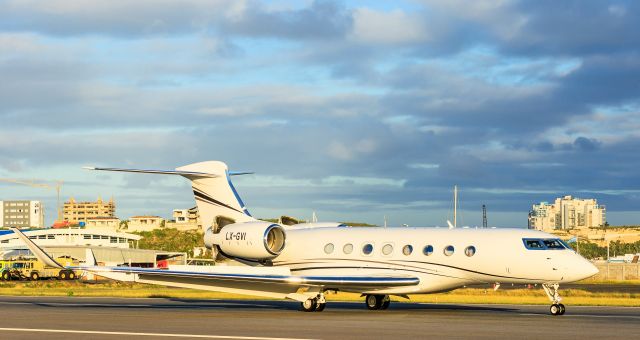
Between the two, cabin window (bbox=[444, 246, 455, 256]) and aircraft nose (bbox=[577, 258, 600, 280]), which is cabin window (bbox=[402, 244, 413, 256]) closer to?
cabin window (bbox=[444, 246, 455, 256])

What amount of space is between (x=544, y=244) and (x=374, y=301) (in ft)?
22.3

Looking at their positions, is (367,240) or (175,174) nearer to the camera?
(367,240)

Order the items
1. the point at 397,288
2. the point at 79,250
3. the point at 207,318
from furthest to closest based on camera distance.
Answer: the point at 79,250
the point at 397,288
the point at 207,318

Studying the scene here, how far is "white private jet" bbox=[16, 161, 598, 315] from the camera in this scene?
2895 cm

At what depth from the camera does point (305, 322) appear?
1014 inches

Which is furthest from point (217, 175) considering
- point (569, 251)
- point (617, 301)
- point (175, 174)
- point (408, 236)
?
point (617, 301)

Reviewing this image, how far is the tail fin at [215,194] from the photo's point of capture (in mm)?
34719

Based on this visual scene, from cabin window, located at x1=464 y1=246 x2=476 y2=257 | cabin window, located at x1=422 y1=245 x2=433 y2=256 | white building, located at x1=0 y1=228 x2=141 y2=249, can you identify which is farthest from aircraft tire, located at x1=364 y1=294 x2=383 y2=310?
white building, located at x1=0 y1=228 x2=141 y2=249

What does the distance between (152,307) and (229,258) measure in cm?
352

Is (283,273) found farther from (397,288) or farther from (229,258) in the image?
(397,288)

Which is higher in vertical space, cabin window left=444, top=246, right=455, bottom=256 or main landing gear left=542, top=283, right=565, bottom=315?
cabin window left=444, top=246, right=455, bottom=256

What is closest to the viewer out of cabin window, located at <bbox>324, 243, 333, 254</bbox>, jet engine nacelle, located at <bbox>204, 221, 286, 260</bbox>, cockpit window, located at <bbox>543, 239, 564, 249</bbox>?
cockpit window, located at <bbox>543, 239, 564, 249</bbox>

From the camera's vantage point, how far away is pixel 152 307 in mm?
34156

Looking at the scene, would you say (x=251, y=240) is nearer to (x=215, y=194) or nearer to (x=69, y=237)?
(x=215, y=194)
